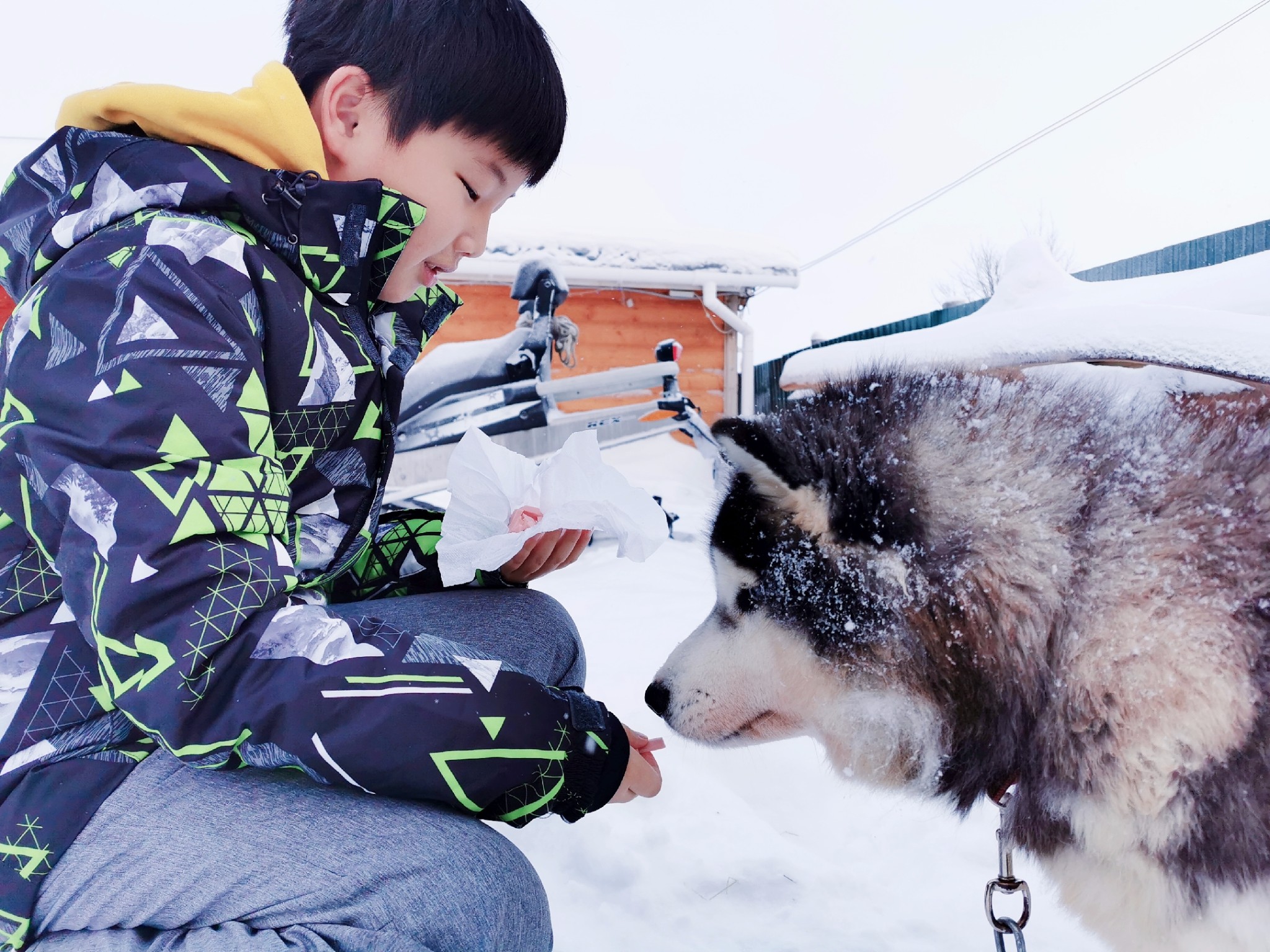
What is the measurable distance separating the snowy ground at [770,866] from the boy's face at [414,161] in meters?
0.75

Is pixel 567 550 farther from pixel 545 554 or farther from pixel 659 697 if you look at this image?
pixel 659 697

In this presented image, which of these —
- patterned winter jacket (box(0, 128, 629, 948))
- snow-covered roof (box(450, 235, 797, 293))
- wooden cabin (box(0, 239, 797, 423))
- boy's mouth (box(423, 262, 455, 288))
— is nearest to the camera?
patterned winter jacket (box(0, 128, 629, 948))

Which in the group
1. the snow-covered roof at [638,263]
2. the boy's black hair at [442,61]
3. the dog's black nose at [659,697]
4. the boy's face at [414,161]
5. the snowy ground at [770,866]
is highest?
the snow-covered roof at [638,263]

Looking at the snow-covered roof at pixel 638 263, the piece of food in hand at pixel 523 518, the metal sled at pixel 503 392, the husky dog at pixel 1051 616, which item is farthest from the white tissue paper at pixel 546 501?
the snow-covered roof at pixel 638 263

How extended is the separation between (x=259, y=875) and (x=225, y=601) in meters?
0.34

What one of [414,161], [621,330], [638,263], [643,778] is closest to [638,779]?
[643,778]

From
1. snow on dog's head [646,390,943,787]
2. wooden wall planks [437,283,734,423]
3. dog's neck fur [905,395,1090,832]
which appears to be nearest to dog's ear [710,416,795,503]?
snow on dog's head [646,390,943,787]

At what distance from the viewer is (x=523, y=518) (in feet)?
4.50

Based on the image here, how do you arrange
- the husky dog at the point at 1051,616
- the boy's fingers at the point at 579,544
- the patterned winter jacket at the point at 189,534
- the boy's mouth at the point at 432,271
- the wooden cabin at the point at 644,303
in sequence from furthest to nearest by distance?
the wooden cabin at the point at 644,303 < the boy's fingers at the point at 579,544 < the boy's mouth at the point at 432,271 < the husky dog at the point at 1051,616 < the patterned winter jacket at the point at 189,534

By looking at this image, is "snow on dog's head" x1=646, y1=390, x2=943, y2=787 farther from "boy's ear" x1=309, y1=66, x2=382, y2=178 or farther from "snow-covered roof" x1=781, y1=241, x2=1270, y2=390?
"boy's ear" x1=309, y1=66, x2=382, y2=178

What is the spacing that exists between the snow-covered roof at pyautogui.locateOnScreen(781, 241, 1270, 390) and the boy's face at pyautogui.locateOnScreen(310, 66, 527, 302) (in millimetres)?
685

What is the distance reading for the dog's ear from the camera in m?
1.15

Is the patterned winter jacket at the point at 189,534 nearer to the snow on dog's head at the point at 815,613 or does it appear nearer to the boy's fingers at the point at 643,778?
the boy's fingers at the point at 643,778

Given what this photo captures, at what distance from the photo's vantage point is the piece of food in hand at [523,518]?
4.48ft
